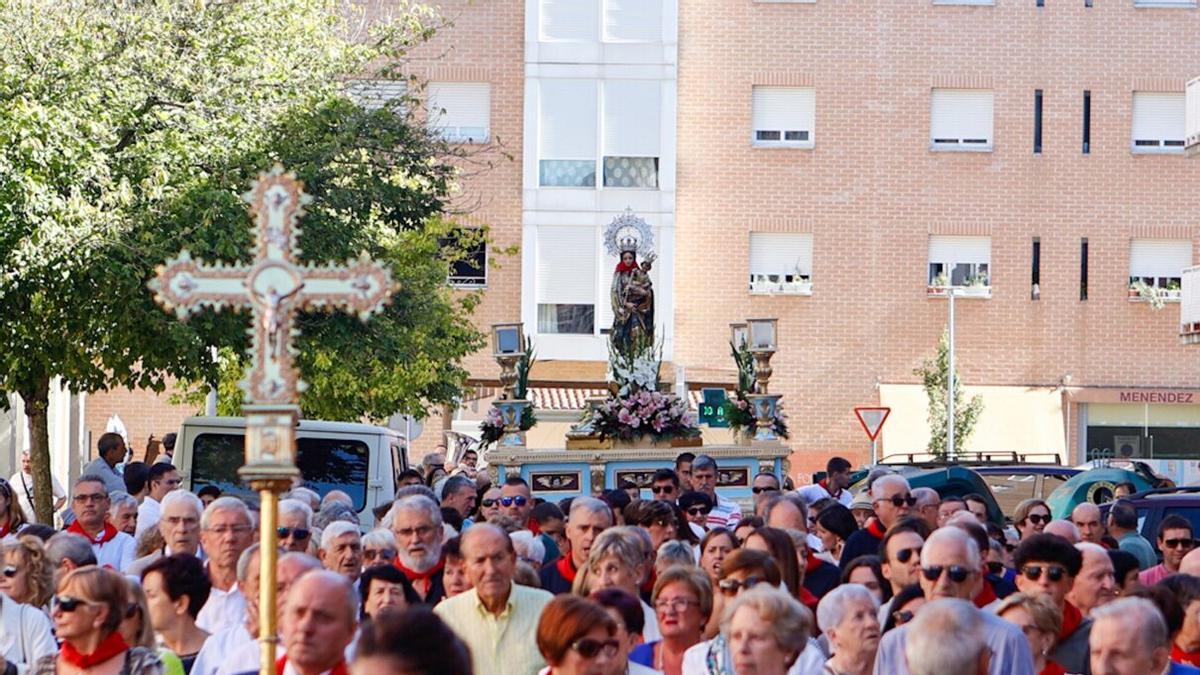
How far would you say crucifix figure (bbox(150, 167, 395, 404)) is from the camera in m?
6.88

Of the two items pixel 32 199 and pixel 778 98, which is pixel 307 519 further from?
pixel 778 98

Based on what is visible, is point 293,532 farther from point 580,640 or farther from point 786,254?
point 786,254

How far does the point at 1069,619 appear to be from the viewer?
9.25 metres

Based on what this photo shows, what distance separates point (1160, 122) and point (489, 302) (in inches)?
488

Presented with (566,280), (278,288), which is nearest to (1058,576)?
(278,288)

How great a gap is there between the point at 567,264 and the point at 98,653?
33792mm

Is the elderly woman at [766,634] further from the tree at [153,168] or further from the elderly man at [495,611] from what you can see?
the tree at [153,168]

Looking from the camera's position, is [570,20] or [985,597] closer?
[985,597]

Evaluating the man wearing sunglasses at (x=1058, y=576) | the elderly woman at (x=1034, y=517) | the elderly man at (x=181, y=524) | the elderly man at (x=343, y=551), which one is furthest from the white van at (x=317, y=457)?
the man wearing sunglasses at (x=1058, y=576)

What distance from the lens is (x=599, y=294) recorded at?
41438 millimetres

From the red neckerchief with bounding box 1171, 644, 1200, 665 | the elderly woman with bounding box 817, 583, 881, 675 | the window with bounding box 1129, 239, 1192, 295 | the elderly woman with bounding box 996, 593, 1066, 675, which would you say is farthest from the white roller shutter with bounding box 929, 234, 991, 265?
the elderly woman with bounding box 817, 583, 881, 675

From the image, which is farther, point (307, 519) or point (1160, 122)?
point (1160, 122)

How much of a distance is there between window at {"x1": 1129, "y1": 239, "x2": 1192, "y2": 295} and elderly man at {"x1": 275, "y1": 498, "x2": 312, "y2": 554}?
32.9 m

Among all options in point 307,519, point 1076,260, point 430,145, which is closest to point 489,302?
point 1076,260
